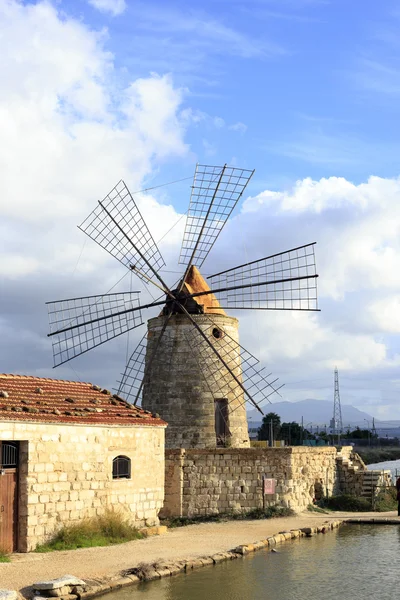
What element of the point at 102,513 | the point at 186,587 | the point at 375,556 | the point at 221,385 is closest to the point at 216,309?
the point at 221,385

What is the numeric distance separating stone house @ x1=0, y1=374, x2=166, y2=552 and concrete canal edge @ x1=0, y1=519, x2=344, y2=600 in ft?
9.14

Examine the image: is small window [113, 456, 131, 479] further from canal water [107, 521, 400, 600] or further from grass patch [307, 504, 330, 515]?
grass patch [307, 504, 330, 515]

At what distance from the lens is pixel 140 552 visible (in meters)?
15.5

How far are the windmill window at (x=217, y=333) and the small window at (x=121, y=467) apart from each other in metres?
6.99

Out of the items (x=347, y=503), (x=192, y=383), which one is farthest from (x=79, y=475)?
(x=347, y=503)

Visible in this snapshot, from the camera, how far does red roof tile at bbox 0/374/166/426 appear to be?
15805 millimetres

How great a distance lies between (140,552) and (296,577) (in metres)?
3.35

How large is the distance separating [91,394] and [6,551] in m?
5.28

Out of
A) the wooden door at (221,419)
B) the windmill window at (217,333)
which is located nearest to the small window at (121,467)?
the wooden door at (221,419)

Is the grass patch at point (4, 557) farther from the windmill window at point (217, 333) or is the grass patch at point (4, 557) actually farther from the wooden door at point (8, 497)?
the windmill window at point (217, 333)

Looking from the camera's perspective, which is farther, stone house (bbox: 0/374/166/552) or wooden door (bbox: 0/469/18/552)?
stone house (bbox: 0/374/166/552)

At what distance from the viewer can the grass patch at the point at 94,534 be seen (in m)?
15.5

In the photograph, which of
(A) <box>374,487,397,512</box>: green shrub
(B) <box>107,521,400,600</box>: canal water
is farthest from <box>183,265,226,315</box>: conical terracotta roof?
(B) <box>107,521,400,600</box>: canal water

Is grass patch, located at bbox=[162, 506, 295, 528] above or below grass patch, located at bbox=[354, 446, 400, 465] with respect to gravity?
above
